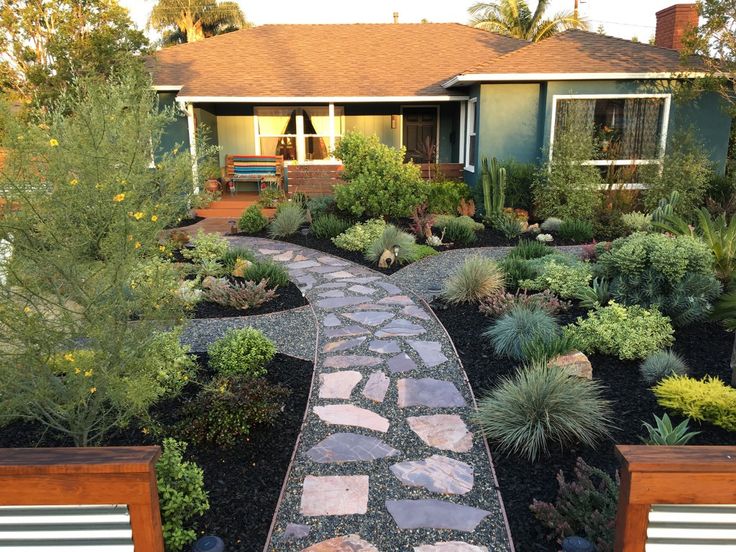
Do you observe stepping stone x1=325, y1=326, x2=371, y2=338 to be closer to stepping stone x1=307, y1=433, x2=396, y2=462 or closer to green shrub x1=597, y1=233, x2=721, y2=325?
stepping stone x1=307, y1=433, x2=396, y2=462

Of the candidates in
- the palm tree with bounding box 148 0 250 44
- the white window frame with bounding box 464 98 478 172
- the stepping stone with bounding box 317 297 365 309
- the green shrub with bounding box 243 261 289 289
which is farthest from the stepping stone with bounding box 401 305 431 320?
the palm tree with bounding box 148 0 250 44

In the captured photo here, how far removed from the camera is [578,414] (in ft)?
11.3

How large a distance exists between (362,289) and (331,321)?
1279mm

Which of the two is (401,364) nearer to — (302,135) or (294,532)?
(294,532)

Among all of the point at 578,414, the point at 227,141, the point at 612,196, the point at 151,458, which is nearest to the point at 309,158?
the point at 227,141

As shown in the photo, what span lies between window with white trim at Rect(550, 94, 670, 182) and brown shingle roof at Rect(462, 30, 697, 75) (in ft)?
1.87

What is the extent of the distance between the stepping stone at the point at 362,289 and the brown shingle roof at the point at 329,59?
8037 mm

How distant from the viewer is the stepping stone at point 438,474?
10.1 ft

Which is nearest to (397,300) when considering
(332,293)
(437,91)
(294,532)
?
(332,293)

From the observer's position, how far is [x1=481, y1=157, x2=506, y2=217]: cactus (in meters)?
10.7

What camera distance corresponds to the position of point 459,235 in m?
9.47

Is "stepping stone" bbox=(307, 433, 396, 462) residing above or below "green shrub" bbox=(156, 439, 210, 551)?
below

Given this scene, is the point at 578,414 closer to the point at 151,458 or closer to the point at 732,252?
the point at 151,458

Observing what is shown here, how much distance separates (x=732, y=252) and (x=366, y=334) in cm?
384
